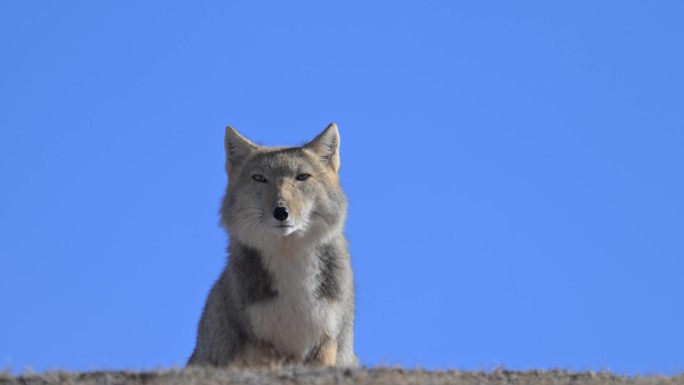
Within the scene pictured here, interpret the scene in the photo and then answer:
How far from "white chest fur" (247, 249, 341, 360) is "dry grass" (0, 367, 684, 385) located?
149 cm

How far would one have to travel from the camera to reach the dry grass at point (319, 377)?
1215cm

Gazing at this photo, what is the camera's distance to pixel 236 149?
15922mm

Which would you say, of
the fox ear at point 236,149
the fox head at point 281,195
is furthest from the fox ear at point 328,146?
the fox ear at point 236,149

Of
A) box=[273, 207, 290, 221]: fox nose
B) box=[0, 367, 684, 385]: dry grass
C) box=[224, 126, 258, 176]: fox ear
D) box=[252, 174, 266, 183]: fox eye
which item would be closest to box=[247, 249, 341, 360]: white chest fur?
box=[273, 207, 290, 221]: fox nose

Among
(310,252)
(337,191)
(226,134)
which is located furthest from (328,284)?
(226,134)

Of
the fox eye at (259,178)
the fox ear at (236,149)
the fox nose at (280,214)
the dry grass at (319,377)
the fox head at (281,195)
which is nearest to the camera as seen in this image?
the dry grass at (319,377)

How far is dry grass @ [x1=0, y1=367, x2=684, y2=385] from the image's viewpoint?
1215cm

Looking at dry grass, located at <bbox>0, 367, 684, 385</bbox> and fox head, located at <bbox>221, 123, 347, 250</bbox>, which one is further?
fox head, located at <bbox>221, 123, 347, 250</bbox>

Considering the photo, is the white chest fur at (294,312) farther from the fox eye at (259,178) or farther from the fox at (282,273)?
the fox eye at (259,178)

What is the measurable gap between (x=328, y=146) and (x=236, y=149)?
4.09 feet

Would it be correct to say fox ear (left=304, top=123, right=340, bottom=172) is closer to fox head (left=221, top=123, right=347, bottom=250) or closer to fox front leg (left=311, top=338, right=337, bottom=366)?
fox head (left=221, top=123, right=347, bottom=250)

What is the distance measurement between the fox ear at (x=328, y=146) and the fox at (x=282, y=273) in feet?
1.03

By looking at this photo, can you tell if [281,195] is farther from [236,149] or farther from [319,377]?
[319,377]

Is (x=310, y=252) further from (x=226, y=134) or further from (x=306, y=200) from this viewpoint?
(x=226, y=134)
